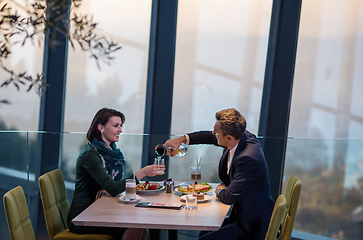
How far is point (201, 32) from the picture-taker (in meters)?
3.97

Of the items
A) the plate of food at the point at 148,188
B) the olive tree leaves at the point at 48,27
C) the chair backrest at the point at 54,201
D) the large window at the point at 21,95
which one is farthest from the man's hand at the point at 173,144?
the large window at the point at 21,95

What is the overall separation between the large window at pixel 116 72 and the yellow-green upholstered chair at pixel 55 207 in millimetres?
1776

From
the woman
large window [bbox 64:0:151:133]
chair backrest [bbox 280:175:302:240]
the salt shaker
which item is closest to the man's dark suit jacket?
chair backrest [bbox 280:175:302:240]

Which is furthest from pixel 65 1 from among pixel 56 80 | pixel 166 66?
pixel 56 80

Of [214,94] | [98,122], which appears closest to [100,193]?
[98,122]

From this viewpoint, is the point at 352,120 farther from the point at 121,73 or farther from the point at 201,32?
the point at 121,73

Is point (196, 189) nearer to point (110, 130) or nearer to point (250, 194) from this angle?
point (250, 194)

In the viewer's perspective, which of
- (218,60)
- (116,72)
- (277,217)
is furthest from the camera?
(116,72)

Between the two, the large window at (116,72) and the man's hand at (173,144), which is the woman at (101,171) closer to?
the man's hand at (173,144)

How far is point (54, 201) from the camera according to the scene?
7.81ft

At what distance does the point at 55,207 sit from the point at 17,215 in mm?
527

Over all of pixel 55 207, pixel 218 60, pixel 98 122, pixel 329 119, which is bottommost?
pixel 55 207

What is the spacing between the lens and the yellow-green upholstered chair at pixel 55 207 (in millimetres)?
2229

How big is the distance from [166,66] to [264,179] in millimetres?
2128
